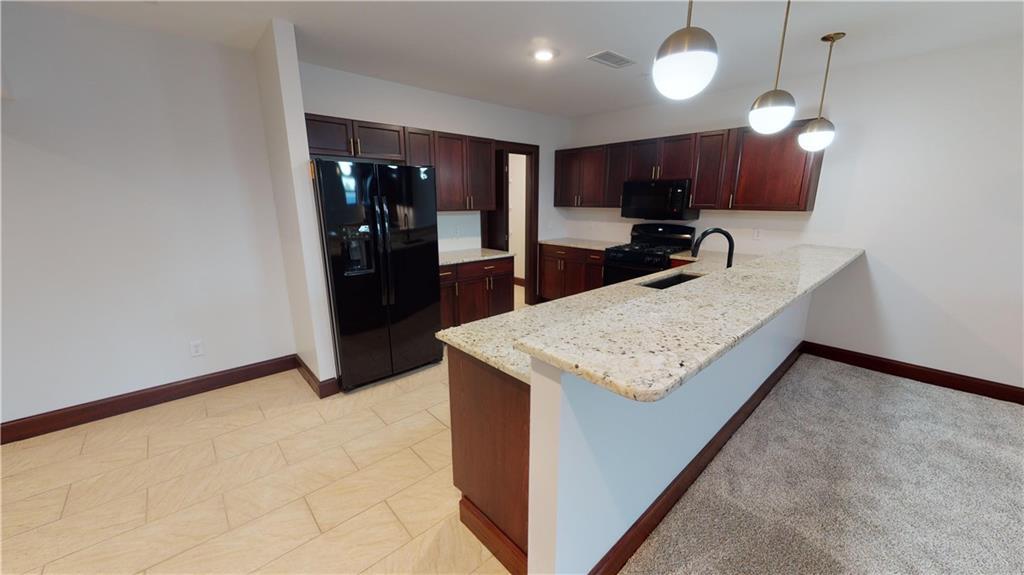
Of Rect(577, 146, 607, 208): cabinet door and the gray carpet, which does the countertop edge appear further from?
Rect(577, 146, 607, 208): cabinet door

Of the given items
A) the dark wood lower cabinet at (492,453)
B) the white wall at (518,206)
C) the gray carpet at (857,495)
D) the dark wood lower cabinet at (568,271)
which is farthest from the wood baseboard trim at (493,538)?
the white wall at (518,206)

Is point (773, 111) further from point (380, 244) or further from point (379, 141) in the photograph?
point (379, 141)

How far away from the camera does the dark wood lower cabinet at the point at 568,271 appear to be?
14.9 ft

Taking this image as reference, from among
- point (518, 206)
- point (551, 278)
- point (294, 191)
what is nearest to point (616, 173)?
point (551, 278)

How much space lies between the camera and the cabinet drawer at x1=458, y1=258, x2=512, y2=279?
12.4ft

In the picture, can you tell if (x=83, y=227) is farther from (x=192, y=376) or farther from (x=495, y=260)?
(x=495, y=260)

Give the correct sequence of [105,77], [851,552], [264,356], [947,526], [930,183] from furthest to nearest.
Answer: [264,356] < [930,183] < [105,77] < [947,526] < [851,552]

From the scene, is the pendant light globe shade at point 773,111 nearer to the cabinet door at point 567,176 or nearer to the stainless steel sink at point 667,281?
the stainless steel sink at point 667,281

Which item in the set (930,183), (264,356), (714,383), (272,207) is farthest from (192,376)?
(930,183)

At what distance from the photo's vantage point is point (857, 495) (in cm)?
184

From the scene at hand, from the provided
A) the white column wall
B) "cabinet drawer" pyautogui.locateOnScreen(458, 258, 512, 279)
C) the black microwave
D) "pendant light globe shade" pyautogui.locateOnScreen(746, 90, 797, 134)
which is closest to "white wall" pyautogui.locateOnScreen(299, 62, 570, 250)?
"cabinet drawer" pyautogui.locateOnScreen(458, 258, 512, 279)

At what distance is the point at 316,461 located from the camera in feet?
6.97

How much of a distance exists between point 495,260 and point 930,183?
3.58 m

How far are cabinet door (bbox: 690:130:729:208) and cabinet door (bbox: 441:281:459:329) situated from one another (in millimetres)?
2657
